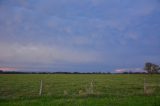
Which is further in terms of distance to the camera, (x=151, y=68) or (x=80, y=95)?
(x=151, y=68)

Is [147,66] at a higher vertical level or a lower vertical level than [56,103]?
higher

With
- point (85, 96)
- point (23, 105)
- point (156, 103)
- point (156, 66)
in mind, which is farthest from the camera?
point (156, 66)

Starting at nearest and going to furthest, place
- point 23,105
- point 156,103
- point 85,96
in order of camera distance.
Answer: point 23,105
point 156,103
point 85,96

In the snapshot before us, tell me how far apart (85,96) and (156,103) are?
6429mm

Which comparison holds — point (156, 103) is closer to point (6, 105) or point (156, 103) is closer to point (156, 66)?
point (6, 105)

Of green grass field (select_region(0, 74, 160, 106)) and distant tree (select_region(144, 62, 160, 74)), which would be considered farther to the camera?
distant tree (select_region(144, 62, 160, 74))

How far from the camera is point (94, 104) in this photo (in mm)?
17891

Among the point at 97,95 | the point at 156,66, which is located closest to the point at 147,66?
the point at 156,66

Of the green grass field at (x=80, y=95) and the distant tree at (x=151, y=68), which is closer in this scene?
the green grass field at (x=80, y=95)

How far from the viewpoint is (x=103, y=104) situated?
58.9 ft

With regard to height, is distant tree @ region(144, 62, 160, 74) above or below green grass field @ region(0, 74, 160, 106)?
above

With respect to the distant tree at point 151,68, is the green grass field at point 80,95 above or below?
below

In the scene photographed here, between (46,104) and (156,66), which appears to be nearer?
(46,104)

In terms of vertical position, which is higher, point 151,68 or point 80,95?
point 151,68
